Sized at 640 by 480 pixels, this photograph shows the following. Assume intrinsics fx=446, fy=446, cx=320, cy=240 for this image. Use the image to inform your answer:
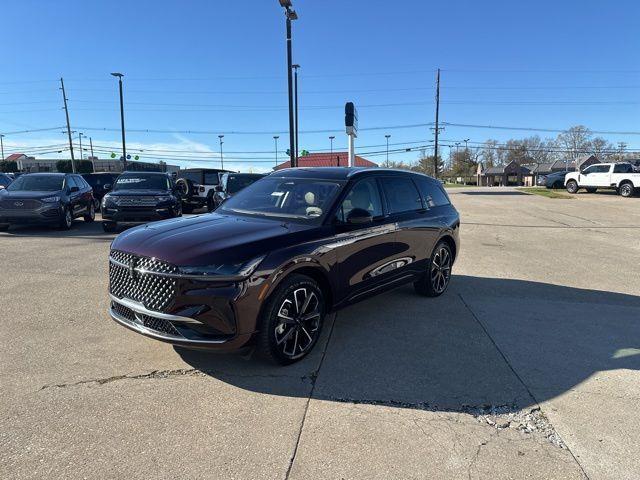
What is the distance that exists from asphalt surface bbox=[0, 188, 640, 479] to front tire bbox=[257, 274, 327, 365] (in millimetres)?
166

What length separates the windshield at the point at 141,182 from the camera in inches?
520

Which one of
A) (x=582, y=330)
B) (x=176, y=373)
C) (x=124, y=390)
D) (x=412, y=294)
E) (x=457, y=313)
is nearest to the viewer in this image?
(x=124, y=390)

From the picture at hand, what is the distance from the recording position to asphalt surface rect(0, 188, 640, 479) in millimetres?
2652

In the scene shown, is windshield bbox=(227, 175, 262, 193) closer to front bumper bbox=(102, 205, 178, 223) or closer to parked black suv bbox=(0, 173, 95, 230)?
front bumper bbox=(102, 205, 178, 223)

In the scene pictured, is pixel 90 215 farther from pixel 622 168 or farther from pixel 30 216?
pixel 622 168

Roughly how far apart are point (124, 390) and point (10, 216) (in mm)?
10761

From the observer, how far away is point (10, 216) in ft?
38.5

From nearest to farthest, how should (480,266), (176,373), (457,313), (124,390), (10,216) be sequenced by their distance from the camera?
(124,390) → (176,373) → (457,313) → (480,266) → (10,216)

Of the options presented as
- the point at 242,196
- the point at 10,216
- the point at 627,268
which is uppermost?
the point at 242,196

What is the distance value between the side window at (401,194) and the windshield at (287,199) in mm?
874

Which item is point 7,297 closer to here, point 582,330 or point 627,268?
point 582,330

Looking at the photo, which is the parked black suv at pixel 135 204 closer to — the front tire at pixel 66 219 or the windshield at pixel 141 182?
the windshield at pixel 141 182

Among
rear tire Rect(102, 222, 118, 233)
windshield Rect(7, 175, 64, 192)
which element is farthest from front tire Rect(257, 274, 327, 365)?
windshield Rect(7, 175, 64, 192)

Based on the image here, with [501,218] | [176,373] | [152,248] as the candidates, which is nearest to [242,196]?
[152,248]
